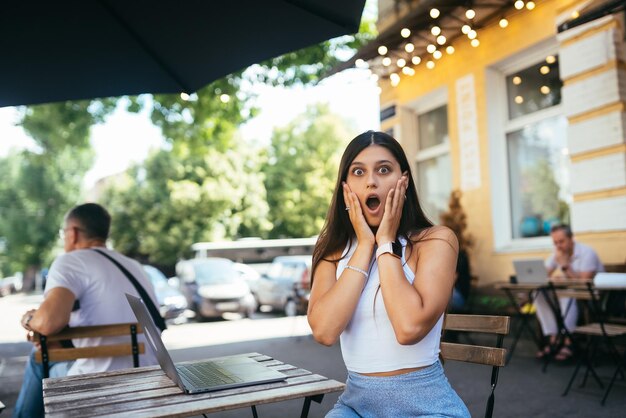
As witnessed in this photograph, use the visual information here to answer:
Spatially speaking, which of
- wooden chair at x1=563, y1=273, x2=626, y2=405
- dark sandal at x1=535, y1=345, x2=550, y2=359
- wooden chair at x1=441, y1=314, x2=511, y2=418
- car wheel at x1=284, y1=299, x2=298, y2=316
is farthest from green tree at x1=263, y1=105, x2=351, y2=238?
wooden chair at x1=441, y1=314, x2=511, y2=418

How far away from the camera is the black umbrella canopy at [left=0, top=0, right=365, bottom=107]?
3.75 metres

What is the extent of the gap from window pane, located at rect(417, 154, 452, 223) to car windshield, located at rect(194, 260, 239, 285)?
7.66 m

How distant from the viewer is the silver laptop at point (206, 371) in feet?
7.03

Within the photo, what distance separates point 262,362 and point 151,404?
704mm

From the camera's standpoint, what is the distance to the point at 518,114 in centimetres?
1023

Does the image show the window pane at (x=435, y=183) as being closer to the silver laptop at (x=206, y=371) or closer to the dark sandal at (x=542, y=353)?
the dark sandal at (x=542, y=353)

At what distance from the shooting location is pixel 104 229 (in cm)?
426

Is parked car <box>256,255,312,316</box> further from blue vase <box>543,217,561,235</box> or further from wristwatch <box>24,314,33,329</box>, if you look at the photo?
wristwatch <box>24,314,33,329</box>

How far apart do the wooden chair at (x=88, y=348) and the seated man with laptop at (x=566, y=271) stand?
5.63m

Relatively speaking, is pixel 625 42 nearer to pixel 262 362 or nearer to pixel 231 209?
pixel 262 362

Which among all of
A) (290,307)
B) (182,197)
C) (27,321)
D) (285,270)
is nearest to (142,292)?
(27,321)

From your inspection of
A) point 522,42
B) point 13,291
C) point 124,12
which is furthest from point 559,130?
point 13,291

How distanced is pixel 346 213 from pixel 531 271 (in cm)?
577

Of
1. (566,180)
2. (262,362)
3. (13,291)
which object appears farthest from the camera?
(13,291)
